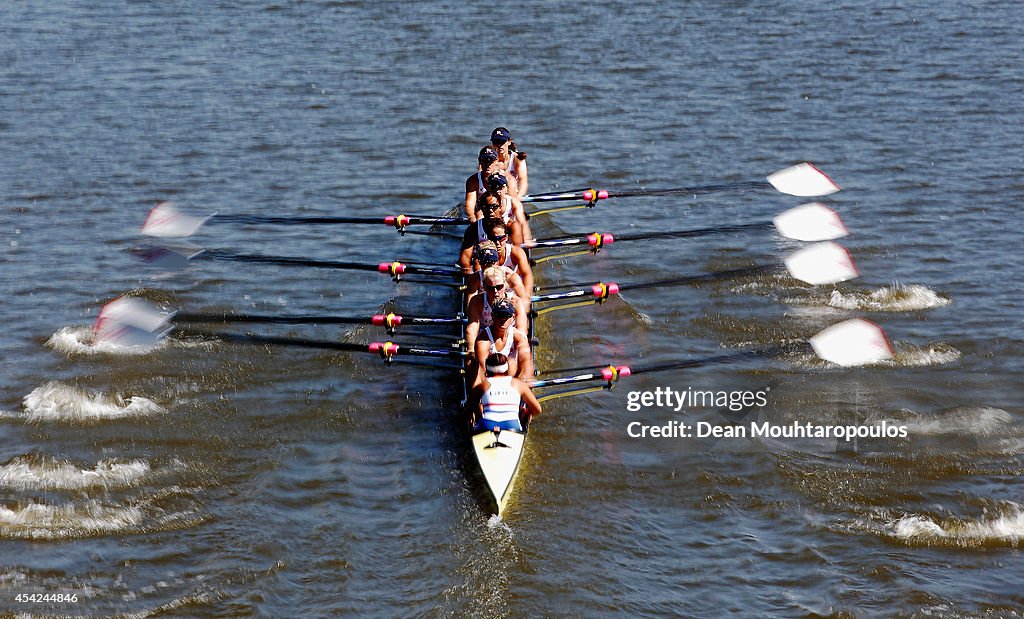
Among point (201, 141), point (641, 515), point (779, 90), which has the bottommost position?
point (641, 515)

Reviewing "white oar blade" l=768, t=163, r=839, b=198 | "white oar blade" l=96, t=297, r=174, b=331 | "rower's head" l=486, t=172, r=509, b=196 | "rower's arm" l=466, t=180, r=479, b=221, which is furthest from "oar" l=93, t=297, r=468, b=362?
"white oar blade" l=768, t=163, r=839, b=198

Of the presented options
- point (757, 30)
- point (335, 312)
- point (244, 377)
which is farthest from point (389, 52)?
point (244, 377)

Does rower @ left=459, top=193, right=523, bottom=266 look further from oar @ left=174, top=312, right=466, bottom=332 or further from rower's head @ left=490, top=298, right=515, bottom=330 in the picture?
rower's head @ left=490, top=298, right=515, bottom=330

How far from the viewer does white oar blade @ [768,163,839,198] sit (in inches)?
789

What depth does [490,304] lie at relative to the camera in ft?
45.7

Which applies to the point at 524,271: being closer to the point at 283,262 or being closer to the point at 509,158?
the point at 283,262

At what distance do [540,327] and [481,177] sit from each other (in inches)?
115

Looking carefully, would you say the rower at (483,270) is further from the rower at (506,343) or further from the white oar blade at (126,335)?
the white oar blade at (126,335)

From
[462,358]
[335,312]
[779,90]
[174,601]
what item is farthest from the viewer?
[779,90]

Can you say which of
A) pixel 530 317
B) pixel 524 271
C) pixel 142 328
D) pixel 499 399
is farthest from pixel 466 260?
pixel 142 328

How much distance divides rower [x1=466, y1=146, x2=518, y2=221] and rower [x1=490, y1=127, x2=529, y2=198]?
0.57ft

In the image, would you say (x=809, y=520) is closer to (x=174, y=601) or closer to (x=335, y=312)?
(x=174, y=601)

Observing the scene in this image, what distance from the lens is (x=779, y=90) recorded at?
28578 millimetres

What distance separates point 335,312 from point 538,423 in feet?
16.5
